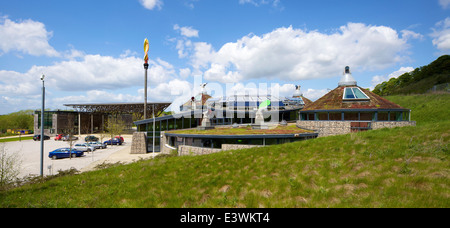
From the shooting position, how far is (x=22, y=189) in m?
11.3

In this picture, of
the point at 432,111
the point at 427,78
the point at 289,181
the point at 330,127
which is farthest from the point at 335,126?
the point at 427,78

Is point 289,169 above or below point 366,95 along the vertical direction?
below

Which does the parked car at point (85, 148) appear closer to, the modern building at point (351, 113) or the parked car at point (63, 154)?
the parked car at point (63, 154)

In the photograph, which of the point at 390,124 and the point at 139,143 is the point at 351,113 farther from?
the point at 139,143

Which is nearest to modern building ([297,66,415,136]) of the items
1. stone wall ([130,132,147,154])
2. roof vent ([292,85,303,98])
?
stone wall ([130,132,147,154])

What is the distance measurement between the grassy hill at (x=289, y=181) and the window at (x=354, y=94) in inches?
599

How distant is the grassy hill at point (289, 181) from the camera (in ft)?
25.6

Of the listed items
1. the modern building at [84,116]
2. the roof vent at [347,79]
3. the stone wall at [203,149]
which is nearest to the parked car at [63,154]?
the stone wall at [203,149]

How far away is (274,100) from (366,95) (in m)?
24.9

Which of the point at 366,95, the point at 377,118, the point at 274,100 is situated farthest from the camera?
the point at 274,100

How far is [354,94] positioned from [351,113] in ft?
13.8

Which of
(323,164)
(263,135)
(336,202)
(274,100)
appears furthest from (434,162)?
(274,100)

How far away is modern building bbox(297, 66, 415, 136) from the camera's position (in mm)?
26000

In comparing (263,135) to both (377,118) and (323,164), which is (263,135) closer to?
(323,164)
